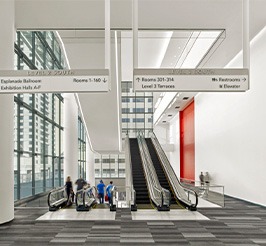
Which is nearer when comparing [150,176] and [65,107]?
[150,176]

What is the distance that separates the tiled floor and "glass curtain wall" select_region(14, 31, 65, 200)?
11.5ft

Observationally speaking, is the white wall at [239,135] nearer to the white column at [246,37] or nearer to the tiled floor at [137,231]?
the tiled floor at [137,231]

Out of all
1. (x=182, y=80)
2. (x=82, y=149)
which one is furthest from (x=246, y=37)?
(x=82, y=149)

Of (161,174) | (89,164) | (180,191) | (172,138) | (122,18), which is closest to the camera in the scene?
(122,18)

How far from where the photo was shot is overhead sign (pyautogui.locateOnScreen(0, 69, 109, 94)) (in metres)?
7.05

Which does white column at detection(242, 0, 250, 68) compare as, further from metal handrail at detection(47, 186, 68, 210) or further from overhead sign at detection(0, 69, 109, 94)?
metal handrail at detection(47, 186, 68, 210)

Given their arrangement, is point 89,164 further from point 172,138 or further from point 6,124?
point 6,124

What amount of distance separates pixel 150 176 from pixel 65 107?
25.0ft

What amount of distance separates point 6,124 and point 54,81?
3380 millimetres

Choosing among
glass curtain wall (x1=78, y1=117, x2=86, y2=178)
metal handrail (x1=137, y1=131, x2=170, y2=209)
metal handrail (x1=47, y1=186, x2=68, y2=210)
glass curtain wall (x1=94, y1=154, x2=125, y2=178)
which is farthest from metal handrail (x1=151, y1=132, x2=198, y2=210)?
glass curtain wall (x1=94, y1=154, x2=125, y2=178)

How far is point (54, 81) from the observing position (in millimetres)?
7051

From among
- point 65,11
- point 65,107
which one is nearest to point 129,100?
point 65,107

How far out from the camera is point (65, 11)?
11078 mm

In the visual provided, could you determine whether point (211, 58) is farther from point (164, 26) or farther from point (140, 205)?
point (140, 205)
